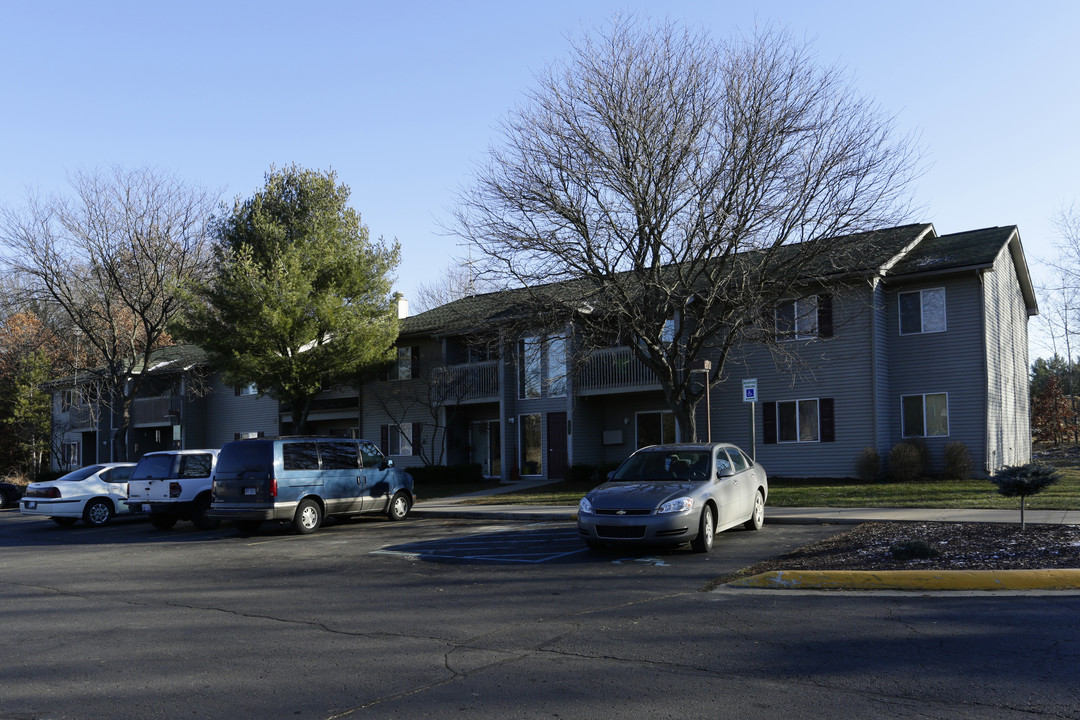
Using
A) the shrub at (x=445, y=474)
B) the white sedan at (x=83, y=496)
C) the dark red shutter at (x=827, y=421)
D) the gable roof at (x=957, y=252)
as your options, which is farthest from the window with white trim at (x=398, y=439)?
the gable roof at (x=957, y=252)

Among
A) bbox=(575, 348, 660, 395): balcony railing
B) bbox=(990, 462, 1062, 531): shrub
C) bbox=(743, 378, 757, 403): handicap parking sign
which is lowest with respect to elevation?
bbox=(990, 462, 1062, 531): shrub

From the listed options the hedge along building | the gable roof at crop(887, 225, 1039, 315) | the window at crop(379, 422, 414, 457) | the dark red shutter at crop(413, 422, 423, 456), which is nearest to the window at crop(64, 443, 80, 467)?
the window at crop(379, 422, 414, 457)

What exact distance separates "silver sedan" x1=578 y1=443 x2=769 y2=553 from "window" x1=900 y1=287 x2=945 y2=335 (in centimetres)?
1199

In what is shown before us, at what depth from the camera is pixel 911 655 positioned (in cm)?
664

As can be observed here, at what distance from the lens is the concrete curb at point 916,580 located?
358 inches

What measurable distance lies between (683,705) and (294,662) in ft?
10.3

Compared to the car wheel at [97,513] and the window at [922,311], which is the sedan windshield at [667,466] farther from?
the car wheel at [97,513]

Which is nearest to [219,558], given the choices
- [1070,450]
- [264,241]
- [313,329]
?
[313,329]

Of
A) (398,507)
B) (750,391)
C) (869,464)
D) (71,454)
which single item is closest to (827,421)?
(869,464)

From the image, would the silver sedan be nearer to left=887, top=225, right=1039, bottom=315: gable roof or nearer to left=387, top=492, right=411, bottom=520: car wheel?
left=387, top=492, right=411, bottom=520: car wheel

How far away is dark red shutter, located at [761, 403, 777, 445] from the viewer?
2580 centimetres

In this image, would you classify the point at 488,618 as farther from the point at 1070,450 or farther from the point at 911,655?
the point at 1070,450

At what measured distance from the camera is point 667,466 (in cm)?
1362

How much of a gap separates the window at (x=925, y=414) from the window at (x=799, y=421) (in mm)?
1969
